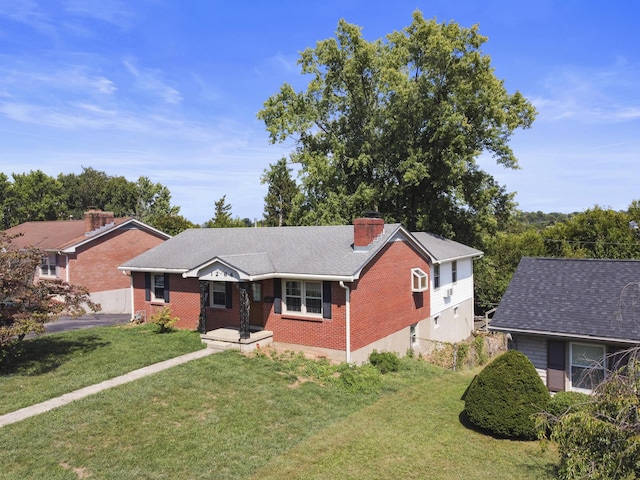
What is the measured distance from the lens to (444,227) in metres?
31.5

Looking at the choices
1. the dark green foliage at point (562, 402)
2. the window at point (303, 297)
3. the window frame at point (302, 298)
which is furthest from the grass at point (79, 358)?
the dark green foliage at point (562, 402)

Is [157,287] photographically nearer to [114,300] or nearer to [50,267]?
[114,300]

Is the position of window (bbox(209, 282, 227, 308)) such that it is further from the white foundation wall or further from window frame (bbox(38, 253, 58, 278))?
window frame (bbox(38, 253, 58, 278))

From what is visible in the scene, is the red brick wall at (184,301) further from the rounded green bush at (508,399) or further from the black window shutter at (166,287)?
the rounded green bush at (508,399)

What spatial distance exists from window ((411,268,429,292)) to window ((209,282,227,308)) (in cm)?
860

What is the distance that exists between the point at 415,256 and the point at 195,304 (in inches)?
419

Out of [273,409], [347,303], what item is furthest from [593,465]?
[347,303]

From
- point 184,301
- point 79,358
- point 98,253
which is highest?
point 98,253

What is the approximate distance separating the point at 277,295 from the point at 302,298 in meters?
1.11

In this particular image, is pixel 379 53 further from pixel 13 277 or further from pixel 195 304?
pixel 13 277

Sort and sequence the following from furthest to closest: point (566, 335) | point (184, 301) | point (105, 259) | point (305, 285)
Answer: point (105, 259) < point (184, 301) < point (305, 285) < point (566, 335)

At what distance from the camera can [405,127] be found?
31641 millimetres

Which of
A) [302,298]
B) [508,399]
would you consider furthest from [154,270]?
[508,399]

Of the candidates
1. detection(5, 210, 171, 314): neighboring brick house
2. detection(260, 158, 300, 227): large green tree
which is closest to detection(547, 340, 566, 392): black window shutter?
detection(5, 210, 171, 314): neighboring brick house
